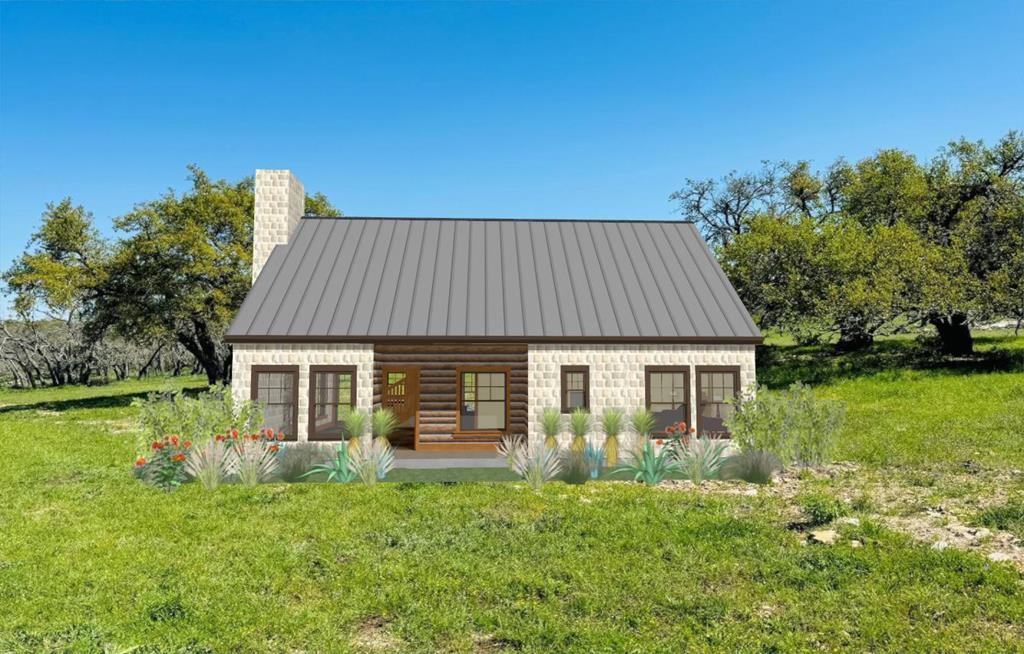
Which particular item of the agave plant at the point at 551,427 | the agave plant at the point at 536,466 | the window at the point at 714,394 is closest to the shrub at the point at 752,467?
the window at the point at 714,394

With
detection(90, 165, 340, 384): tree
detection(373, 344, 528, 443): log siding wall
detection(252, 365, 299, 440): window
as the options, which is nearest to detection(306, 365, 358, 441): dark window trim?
detection(252, 365, 299, 440): window

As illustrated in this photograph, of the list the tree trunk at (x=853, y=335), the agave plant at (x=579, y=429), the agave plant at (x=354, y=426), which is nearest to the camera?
the agave plant at (x=354, y=426)

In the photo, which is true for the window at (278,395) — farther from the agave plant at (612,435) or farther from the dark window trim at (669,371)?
the dark window trim at (669,371)

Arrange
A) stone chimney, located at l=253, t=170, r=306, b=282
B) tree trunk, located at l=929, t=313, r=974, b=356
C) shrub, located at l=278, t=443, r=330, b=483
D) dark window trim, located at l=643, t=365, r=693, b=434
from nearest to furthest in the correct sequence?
shrub, located at l=278, t=443, r=330, b=483
dark window trim, located at l=643, t=365, r=693, b=434
stone chimney, located at l=253, t=170, r=306, b=282
tree trunk, located at l=929, t=313, r=974, b=356

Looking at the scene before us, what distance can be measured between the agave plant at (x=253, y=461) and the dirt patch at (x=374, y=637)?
20.7ft

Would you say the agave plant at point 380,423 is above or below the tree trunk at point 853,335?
below

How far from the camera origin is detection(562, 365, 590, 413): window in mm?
14375

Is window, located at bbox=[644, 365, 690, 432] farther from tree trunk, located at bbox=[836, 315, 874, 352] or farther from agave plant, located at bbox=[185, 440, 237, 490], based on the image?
tree trunk, located at bbox=[836, 315, 874, 352]

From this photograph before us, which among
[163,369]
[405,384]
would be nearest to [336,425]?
[405,384]

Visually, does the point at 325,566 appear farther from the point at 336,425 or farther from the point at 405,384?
the point at 405,384

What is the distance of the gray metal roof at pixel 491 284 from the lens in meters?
14.4

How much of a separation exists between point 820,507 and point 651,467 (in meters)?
3.38

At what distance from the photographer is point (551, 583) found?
258 inches

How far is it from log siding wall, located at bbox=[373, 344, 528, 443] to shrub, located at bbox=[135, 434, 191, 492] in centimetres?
465
